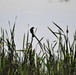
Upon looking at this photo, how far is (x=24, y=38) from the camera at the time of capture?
241 cm

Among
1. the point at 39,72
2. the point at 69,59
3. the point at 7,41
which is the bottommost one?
the point at 39,72

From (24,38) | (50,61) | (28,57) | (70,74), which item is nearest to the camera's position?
(70,74)

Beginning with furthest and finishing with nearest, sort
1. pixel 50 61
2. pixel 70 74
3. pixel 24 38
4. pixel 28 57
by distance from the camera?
pixel 24 38 → pixel 28 57 → pixel 50 61 → pixel 70 74

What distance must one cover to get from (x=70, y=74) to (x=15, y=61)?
2.07ft

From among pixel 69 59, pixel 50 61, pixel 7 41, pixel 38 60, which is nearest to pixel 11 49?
pixel 7 41

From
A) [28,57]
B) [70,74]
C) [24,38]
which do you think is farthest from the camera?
[24,38]

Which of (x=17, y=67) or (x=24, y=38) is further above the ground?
(x=24, y=38)

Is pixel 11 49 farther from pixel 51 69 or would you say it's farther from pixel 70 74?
pixel 70 74

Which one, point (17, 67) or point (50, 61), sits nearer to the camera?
point (50, 61)

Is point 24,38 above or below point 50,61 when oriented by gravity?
above

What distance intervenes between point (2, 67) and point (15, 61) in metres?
0.15

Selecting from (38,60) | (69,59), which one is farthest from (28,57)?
(69,59)

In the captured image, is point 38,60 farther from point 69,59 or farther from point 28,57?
point 69,59

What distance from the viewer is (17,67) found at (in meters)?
2.26
